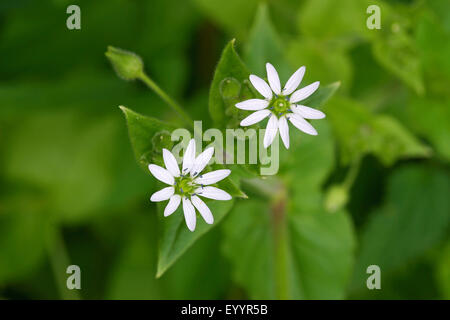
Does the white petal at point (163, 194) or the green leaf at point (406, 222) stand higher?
the green leaf at point (406, 222)

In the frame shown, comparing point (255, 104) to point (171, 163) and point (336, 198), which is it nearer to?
point (171, 163)

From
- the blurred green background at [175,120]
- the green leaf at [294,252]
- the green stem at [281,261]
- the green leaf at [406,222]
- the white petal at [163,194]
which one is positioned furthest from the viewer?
the green leaf at [406,222]

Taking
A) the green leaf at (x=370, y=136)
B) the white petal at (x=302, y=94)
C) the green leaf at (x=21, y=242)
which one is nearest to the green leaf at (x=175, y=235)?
the white petal at (x=302, y=94)

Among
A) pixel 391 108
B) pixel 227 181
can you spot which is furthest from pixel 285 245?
pixel 391 108

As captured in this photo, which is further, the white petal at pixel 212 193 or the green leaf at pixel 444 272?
the green leaf at pixel 444 272

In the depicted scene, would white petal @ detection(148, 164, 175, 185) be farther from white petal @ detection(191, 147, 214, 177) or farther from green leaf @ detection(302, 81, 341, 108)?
green leaf @ detection(302, 81, 341, 108)

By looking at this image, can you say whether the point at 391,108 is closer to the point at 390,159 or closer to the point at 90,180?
the point at 390,159

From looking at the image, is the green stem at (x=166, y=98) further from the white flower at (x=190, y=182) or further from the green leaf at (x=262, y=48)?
the green leaf at (x=262, y=48)

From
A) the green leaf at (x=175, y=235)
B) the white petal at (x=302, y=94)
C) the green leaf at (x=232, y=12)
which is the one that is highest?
the green leaf at (x=232, y=12)
